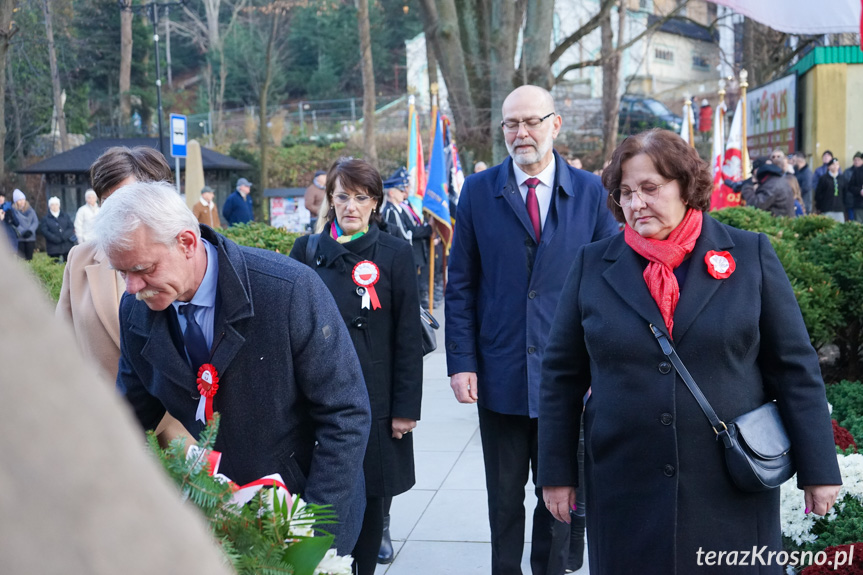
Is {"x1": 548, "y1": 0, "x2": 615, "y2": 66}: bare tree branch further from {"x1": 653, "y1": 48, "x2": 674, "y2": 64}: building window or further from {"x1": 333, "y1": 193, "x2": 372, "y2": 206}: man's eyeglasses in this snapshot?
{"x1": 653, "y1": 48, "x2": 674, "y2": 64}: building window

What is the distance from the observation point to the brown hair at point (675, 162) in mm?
3035

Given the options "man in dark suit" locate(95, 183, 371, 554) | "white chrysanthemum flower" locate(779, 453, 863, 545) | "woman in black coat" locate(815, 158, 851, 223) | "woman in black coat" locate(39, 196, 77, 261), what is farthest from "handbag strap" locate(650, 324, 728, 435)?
"woman in black coat" locate(39, 196, 77, 261)

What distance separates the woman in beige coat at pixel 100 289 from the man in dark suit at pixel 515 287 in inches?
60.1

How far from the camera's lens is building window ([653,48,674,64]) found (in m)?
57.8

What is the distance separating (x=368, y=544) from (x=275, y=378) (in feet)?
5.38

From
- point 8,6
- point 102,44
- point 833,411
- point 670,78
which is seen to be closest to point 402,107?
point 102,44

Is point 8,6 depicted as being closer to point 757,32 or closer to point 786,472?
point 786,472

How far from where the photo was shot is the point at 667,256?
2957 millimetres

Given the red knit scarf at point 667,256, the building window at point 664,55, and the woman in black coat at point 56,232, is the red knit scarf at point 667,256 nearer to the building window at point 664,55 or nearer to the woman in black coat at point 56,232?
the woman in black coat at point 56,232

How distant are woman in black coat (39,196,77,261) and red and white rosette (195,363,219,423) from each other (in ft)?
60.9

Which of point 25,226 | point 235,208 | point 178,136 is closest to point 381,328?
point 178,136

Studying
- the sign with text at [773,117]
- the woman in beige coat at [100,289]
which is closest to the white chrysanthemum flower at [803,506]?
the woman in beige coat at [100,289]

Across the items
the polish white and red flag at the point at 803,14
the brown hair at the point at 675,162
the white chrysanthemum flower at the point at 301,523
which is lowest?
the white chrysanthemum flower at the point at 301,523

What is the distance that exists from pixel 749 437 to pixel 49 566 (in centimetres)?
259
